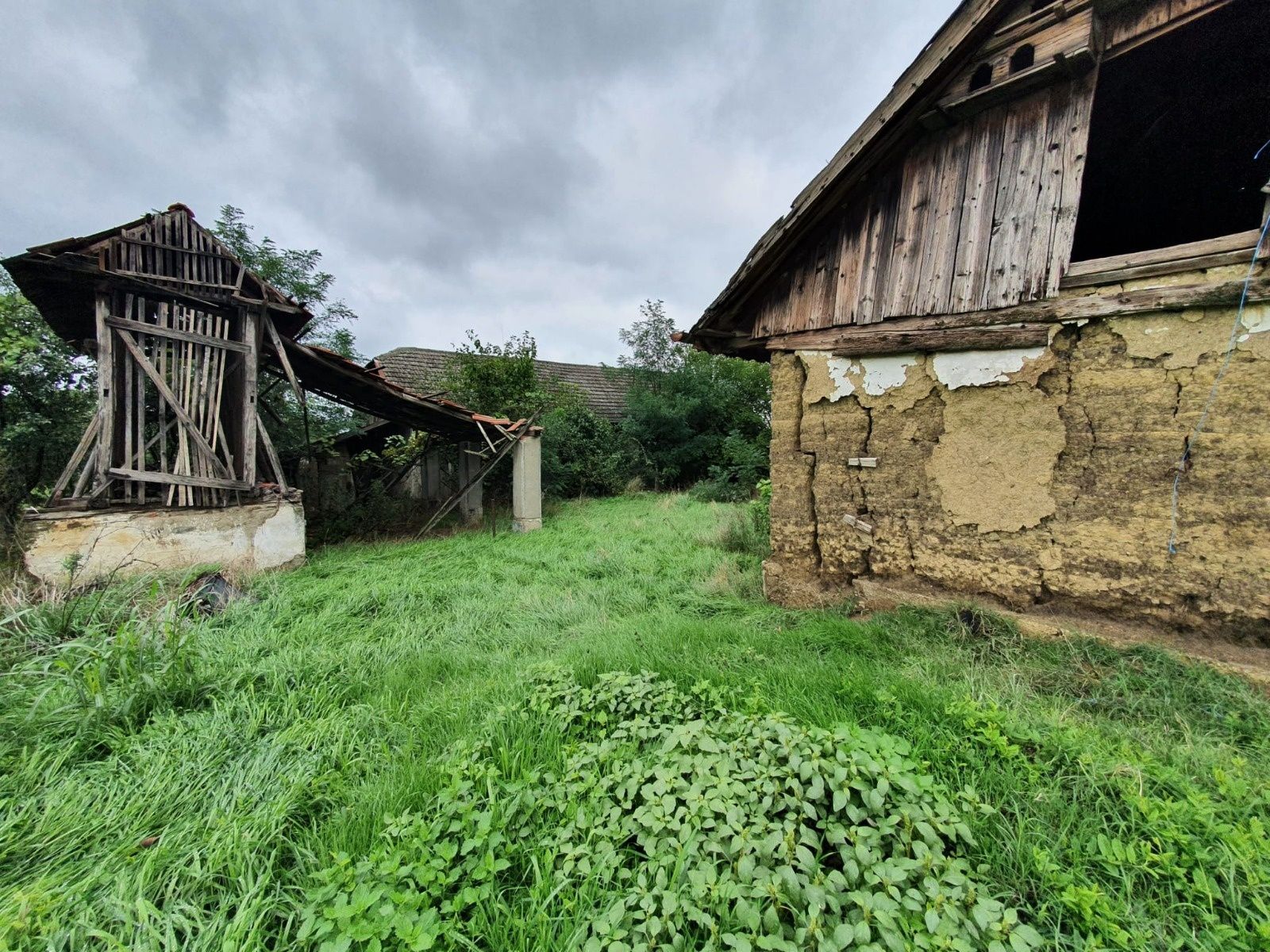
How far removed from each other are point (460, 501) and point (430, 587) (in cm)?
564

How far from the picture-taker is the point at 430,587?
5.59m

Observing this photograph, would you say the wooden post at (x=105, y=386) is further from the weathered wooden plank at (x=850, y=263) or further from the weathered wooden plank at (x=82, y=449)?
the weathered wooden plank at (x=850, y=263)

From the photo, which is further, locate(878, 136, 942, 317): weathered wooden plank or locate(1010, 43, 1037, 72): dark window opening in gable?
locate(878, 136, 942, 317): weathered wooden plank

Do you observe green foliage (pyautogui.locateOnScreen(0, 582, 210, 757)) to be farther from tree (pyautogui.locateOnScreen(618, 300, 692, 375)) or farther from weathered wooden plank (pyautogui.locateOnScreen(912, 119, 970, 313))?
tree (pyautogui.locateOnScreen(618, 300, 692, 375))

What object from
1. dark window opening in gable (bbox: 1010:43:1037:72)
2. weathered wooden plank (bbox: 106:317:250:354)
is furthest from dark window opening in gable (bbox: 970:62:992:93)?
weathered wooden plank (bbox: 106:317:250:354)

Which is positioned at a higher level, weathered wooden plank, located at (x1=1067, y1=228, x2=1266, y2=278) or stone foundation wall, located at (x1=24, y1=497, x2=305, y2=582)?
weathered wooden plank, located at (x1=1067, y1=228, x2=1266, y2=278)

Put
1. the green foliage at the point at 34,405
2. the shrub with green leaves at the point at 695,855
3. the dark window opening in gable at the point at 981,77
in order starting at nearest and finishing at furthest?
the shrub with green leaves at the point at 695,855, the dark window opening in gable at the point at 981,77, the green foliage at the point at 34,405

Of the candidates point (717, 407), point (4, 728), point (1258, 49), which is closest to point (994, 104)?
point (1258, 49)

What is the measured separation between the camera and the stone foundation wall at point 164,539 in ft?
17.2

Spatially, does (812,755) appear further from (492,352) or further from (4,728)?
(492,352)

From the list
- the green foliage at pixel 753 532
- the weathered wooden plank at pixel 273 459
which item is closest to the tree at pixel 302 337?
the weathered wooden plank at pixel 273 459

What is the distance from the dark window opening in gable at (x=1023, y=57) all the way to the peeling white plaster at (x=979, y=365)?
2.05 metres

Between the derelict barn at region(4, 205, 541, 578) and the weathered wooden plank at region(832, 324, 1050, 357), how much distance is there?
7.44m

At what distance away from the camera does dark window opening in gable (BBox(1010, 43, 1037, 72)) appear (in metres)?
3.33
